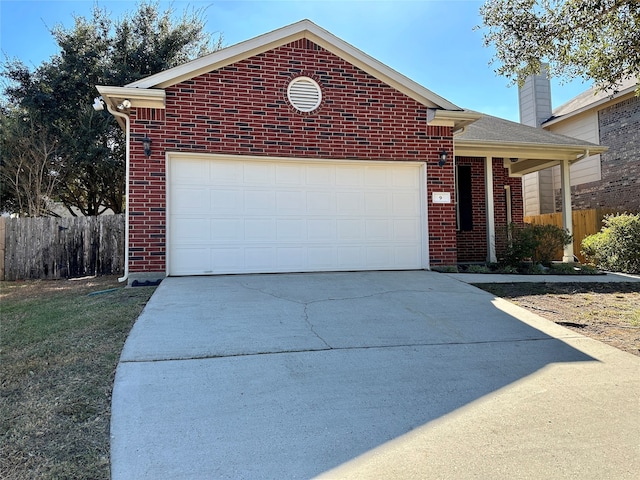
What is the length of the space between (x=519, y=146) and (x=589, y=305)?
5548mm

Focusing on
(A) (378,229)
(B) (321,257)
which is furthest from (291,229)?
(A) (378,229)

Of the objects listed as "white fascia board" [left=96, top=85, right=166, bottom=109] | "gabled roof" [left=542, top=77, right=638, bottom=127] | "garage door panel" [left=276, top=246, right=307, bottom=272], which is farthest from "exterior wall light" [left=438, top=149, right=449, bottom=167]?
"gabled roof" [left=542, top=77, right=638, bottom=127]

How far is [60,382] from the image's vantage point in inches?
138

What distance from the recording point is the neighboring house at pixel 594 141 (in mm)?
15203

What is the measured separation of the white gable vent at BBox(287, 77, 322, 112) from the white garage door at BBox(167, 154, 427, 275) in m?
1.13

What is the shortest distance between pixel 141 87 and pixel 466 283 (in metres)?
6.88

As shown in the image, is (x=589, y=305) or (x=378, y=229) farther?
(x=378, y=229)

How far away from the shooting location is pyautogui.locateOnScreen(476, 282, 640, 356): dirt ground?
5195mm

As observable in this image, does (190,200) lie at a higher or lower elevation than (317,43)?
lower

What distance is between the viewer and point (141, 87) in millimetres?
7914

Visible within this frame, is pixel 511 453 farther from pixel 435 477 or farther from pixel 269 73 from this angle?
pixel 269 73

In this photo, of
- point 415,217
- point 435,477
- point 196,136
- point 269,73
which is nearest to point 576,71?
point 415,217

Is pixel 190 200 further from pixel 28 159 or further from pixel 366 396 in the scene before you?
pixel 28 159

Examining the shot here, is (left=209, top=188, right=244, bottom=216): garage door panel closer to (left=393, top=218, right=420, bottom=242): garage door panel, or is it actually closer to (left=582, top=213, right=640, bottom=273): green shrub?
(left=393, top=218, right=420, bottom=242): garage door panel
